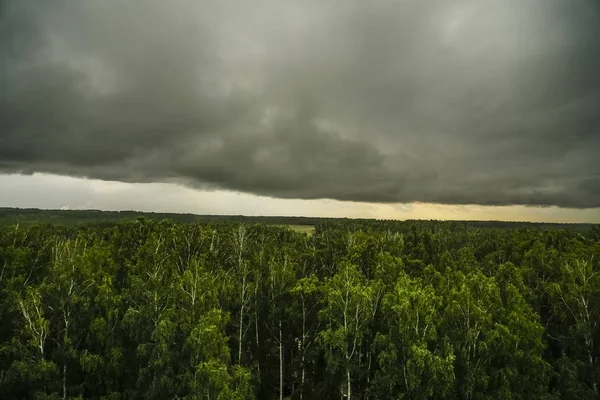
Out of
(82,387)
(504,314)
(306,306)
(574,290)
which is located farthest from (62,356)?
(574,290)

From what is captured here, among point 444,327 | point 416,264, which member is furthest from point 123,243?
point 444,327

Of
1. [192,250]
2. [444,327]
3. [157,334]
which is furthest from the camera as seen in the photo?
[192,250]

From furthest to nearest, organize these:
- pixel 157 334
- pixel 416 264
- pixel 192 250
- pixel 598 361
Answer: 1. pixel 192 250
2. pixel 416 264
3. pixel 598 361
4. pixel 157 334

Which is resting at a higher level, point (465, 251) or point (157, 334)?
point (465, 251)

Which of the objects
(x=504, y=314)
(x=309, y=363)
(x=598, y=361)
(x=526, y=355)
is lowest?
(x=309, y=363)

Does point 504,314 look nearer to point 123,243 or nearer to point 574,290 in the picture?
point 574,290

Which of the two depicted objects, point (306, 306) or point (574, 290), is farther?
point (306, 306)
